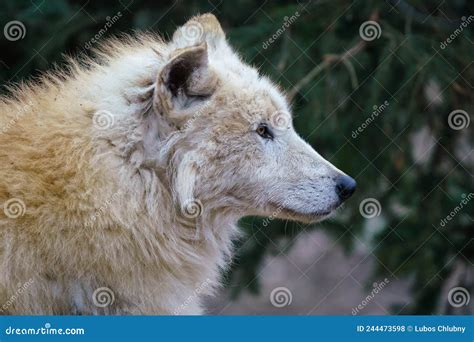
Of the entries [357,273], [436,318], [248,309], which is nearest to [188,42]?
[436,318]

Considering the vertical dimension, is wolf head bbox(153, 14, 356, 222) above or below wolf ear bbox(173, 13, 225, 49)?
below

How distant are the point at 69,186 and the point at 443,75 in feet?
11.2

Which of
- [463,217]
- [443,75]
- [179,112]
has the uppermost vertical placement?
[443,75]

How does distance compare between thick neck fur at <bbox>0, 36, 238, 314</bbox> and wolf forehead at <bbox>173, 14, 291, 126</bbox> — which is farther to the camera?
wolf forehead at <bbox>173, 14, 291, 126</bbox>

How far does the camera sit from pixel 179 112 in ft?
14.9

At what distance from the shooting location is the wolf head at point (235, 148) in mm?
4555

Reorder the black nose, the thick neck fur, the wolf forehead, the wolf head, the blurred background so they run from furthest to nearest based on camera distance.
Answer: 1. the blurred background
2. the black nose
3. the wolf forehead
4. the wolf head
5. the thick neck fur

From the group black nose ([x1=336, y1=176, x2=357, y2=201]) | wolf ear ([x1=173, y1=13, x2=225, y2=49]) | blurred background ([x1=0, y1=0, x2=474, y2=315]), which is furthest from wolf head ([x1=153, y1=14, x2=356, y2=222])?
blurred background ([x1=0, y1=0, x2=474, y2=315])

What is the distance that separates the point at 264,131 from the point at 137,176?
0.75m

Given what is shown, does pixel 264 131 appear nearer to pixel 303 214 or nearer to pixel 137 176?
pixel 303 214

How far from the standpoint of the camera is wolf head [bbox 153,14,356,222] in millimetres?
4555

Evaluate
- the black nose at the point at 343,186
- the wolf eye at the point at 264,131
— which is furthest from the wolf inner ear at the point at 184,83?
the black nose at the point at 343,186

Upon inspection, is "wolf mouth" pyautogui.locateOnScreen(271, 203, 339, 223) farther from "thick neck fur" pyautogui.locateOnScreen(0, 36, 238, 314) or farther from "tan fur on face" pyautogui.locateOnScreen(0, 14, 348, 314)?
"thick neck fur" pyautogui.locateOnScreen(0, 36, 238, 314)

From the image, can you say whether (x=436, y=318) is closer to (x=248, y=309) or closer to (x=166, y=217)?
(x=166, y=217)
